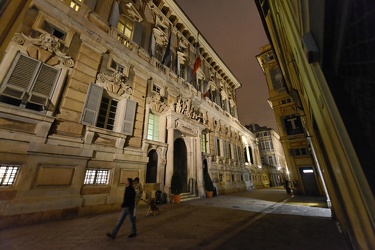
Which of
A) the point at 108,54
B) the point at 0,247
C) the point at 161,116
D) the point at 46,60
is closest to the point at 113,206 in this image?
the point at 0,247

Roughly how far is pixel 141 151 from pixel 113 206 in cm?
311

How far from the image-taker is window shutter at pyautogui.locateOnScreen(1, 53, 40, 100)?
5.61 meters

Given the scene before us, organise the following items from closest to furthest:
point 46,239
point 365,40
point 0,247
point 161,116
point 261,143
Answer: point 365,40 < point 0,247 < point 46,239 < point 161,116 < point 261,143

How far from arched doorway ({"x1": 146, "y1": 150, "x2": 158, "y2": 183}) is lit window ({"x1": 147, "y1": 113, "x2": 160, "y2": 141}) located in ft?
3.42

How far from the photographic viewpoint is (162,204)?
920cm

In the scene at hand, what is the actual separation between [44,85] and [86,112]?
6.06 feet

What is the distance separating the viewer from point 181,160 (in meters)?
13.5

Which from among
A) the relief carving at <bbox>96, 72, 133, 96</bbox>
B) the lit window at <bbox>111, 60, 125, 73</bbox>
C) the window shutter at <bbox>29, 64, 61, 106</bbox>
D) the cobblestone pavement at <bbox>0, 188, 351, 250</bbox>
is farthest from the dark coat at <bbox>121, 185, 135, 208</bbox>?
the lit window at <bbox>111, 60, 125, 73</bbox>

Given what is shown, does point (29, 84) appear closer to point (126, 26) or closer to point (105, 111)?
point (105, 111)

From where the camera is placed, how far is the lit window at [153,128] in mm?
10531

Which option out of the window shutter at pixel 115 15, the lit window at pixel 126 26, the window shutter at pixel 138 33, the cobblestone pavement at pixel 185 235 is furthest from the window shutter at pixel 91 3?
the cobblestone pavement at pixel 185 235

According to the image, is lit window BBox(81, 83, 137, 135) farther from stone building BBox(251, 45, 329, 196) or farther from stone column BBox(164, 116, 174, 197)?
stone building BBox(251, 45, 329, 196)

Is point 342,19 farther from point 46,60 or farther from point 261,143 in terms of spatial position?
point 261,143

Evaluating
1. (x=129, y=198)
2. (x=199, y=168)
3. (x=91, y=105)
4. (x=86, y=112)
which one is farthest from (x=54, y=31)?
(x=199, y=168)
